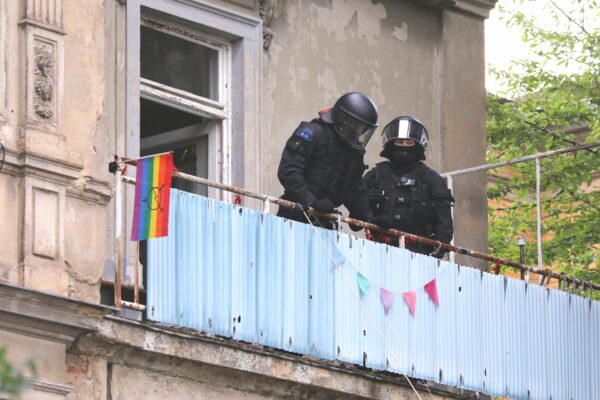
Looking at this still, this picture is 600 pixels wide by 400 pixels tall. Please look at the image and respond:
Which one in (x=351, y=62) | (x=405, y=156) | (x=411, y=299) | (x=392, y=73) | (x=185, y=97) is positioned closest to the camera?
(x=411, y=299)

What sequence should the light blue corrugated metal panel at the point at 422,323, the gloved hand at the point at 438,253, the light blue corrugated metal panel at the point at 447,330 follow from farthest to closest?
1. the gloved hand at the point at 438,253
2. the light blue corrugated metal panel at the point at 447,330
3. the light blue corrugated metal panel at the point at 422,323

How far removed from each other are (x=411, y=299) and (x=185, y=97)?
2.54m

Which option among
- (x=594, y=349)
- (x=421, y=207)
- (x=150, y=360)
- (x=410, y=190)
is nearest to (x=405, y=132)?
(x=410, y=190)

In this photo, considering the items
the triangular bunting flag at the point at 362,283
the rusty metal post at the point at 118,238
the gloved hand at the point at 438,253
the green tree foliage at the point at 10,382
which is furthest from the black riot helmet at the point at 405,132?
the green tree foliage at the point at 10,382

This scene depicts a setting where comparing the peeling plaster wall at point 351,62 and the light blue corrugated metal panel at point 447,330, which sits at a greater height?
the peeling plaster wall at point 351,62

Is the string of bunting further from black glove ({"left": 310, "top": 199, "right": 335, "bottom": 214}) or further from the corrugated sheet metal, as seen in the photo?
black glove ({"left": 310, "top": 199, "right": 335, "bottom": 214})

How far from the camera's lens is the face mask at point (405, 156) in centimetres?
1614

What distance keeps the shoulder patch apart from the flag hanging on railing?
4.86 feet

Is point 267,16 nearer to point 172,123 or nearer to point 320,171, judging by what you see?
point 172,123

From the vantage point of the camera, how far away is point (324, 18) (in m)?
17.6

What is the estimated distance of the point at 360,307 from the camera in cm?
1497

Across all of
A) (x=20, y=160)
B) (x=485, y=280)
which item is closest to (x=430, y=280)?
(x=485, y=280)

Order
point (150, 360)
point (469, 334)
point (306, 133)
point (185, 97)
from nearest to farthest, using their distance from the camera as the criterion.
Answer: point (150, 360), point (306, 133), point (469, 334), point (185, 97)

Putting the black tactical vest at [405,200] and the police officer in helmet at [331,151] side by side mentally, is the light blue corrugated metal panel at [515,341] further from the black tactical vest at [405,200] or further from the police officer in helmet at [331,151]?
the police officer in helmet at [331,151]
